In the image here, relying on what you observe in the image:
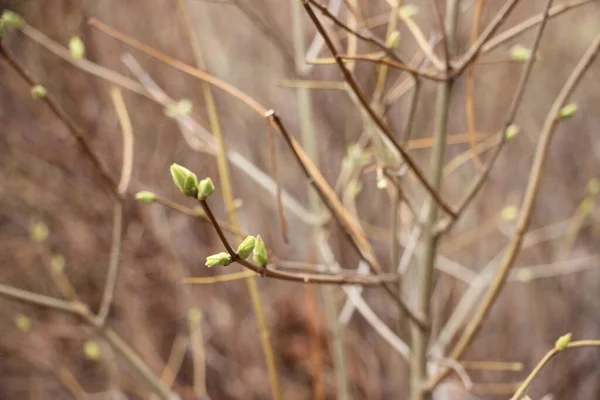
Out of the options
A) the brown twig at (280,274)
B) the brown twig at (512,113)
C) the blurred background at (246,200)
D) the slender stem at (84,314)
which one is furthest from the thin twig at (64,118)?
the blurred background at (246,200)

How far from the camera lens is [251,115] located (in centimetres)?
162

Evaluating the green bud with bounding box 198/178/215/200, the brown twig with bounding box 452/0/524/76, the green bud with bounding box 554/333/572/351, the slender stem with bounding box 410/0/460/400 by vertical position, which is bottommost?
the green bud with bounding box 554/333/572/351

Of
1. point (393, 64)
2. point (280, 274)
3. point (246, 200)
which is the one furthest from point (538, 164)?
point (246, 200)

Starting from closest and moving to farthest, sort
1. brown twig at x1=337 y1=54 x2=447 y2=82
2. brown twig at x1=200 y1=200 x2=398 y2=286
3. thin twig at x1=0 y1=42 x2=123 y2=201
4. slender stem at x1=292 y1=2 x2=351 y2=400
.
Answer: brown twig at x1=200 y1=200 x2=398 y2=286, brown twig at x1=337 y1=54 x2=447 y2=82, thin twig at x1=0 y1=42 x2=123 y2=201, slender stem at x1=292 y1=2 x2=351 y2=400

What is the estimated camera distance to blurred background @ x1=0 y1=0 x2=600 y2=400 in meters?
1.45

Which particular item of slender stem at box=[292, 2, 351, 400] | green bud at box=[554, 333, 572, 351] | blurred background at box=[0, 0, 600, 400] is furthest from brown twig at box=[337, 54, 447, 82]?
blurred background at box=[0, 0, 600, 400]

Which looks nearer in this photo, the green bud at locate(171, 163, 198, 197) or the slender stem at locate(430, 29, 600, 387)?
the green bud at locate(171, 163, 198, 197)

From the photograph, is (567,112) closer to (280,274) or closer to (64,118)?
(280,274)

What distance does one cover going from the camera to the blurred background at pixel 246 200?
57.1 inches

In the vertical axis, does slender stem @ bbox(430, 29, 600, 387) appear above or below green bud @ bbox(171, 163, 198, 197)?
above

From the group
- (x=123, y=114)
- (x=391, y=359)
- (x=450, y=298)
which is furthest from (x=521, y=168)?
(x=123, y=114)

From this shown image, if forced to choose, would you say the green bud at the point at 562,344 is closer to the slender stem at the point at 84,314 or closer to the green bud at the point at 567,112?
the green bud at the point at 567,112

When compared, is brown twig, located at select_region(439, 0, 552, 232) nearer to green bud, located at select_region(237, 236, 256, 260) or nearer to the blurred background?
green bud, located at select_region(237, 236, 256, 260)

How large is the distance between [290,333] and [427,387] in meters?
0.97
